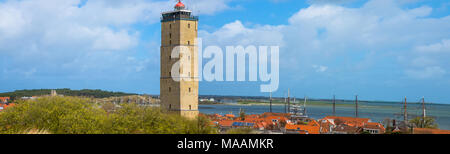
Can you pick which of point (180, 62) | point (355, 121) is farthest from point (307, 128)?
point (180, 62)

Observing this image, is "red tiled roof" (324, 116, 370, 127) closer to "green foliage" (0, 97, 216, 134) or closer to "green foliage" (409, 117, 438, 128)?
"green foliage" (409, 117, 438, 128)

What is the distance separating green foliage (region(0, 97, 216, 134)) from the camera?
16828mm

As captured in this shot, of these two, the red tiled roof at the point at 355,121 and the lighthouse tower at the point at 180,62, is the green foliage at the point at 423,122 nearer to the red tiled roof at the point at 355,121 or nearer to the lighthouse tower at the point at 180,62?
the red tiled roof at the point at 355,121

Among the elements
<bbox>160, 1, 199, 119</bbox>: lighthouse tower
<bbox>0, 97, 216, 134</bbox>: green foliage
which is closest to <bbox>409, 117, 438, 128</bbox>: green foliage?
<bbox>160, 1, 199, 119</bbox>: lighthouse tower

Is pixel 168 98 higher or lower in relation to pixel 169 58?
lower

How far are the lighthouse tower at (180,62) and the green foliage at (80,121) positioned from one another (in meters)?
6.49

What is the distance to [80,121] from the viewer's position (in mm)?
16906
